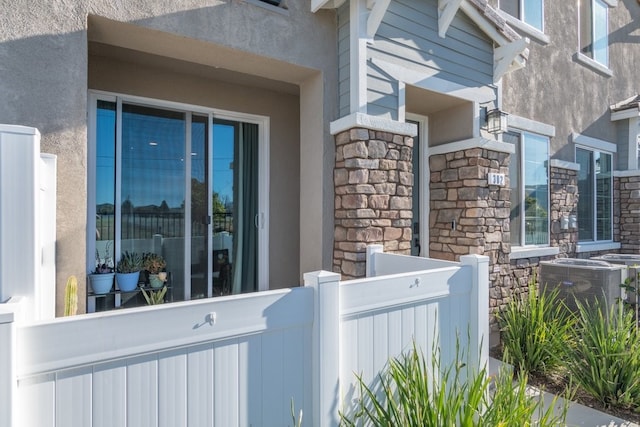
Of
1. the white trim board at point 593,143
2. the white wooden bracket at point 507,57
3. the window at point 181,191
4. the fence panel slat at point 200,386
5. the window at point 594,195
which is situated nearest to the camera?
the fence panel slat at point 200,386

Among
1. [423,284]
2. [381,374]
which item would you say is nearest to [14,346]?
[381,374]

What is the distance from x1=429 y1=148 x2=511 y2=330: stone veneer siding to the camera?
5.04 metres

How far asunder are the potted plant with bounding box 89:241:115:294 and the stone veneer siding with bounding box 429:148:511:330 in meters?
4.15

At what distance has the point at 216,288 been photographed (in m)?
5.06

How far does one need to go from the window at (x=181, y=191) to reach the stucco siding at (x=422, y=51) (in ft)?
5.99

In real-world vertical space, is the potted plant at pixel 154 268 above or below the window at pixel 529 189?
below

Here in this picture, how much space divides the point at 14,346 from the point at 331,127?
340 centimetres

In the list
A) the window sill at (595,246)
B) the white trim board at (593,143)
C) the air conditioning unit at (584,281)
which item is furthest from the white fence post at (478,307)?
the white trim board at (593,143)

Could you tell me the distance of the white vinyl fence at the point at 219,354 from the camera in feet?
5.44

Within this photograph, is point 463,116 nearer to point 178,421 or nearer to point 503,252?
point 503,252

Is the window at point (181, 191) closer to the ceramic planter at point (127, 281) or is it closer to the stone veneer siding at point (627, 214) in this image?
the ceramic planter at point (127, 281)

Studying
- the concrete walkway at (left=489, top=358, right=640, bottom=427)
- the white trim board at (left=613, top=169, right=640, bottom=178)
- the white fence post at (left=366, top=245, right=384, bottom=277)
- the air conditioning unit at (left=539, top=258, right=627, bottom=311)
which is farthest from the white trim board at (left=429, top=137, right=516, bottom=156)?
the white trim board at (left=613, top=169, right=640, bottom=178)

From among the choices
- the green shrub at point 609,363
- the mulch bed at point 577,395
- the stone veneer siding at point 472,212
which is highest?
the stone veneer siding at point 472,212

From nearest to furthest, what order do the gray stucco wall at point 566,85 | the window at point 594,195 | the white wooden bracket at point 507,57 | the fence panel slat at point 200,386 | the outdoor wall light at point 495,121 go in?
the fence panel slat at point 200,386 → the white wooden bracket at point 507,57 → the outdoor wall light at point 495,121 → the gray stucco wall at point 566,85 → the window at point 594,195
